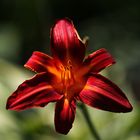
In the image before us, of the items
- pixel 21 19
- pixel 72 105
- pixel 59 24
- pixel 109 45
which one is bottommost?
pixel 109 45

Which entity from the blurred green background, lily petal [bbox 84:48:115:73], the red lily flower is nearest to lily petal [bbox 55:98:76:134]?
the red lily flower

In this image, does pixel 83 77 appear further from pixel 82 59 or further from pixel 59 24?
pixel 59 24

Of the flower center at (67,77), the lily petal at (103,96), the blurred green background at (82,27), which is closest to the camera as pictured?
the lily petal at (103,96)

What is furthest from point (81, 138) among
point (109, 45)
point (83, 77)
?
point (109, 45)

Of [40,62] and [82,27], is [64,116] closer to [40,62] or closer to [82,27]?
[40,62]

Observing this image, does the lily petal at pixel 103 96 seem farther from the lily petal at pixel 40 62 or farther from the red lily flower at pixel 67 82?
the lily petal at pixel 40 62

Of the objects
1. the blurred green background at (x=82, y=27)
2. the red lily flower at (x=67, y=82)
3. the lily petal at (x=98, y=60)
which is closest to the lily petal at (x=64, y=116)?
the red lily flower at (x=67, y=82)

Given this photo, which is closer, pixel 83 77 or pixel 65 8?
pixel 83 77
